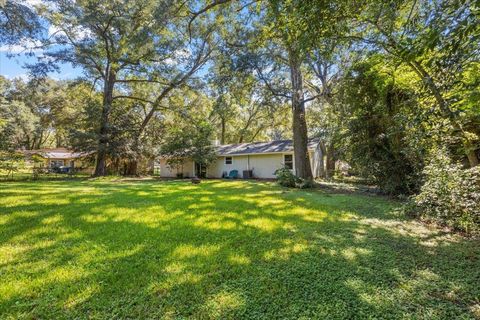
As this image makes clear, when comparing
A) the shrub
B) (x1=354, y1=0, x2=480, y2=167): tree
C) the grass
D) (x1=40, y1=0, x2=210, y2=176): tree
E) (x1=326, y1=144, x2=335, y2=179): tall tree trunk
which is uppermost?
(x1=40, y1=0, x2=210, y2=176): tree

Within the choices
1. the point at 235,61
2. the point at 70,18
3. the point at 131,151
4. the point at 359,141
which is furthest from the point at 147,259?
the point at 70,18

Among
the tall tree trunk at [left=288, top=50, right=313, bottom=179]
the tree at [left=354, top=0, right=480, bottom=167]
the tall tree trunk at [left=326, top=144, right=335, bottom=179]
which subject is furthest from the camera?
the tall tree trunk at [left=326, top=144, right=335, bottom=179]

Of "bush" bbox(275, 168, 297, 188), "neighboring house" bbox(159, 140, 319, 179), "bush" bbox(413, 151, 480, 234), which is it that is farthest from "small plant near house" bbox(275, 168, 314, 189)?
"bush" bbox(413, 151, 480, 234)

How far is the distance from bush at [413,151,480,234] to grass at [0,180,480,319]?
1.46 ft

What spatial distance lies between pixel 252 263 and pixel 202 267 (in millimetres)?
681

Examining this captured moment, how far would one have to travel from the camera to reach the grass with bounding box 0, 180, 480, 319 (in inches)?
95.5

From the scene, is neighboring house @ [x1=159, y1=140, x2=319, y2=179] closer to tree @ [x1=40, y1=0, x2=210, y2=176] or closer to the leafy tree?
the leafy tree

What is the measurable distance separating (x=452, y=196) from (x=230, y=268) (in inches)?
188

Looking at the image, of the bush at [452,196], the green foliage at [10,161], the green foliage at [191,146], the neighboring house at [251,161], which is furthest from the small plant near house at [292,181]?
the green foliage at [10,161]

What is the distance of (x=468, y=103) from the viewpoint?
3.22 metres

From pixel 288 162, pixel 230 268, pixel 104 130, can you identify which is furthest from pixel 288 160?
pixel 230 268

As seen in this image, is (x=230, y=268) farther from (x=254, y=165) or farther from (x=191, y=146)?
(x=191, y=146)

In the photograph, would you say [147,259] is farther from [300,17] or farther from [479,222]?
[479,222]

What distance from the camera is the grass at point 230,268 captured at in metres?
2.43
